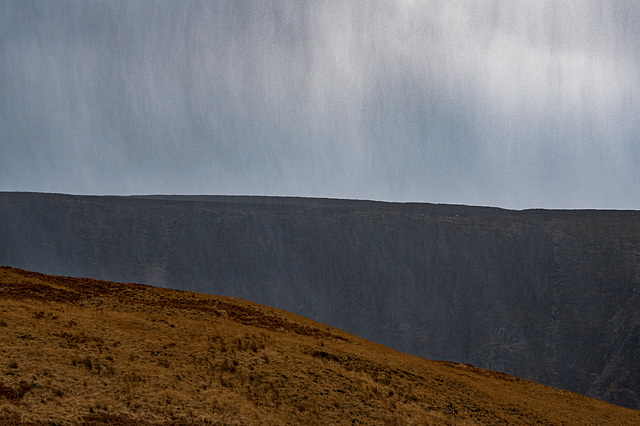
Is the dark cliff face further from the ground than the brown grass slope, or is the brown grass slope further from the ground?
the dark cliff face

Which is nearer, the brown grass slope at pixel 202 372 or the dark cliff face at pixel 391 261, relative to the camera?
the brown grass slope at pixel 202 372

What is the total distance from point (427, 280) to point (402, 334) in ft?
33.8

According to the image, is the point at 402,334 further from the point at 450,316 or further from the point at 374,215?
the point at 374,215

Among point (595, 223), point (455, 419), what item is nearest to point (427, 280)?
point (595, 223)

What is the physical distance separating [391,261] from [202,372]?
224ft

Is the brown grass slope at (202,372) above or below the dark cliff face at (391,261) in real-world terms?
below

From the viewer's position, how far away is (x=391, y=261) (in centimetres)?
8425

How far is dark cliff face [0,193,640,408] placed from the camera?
70.1 meters

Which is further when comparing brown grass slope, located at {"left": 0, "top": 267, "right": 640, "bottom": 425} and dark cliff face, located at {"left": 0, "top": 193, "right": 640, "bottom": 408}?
dark cliff face, located at {"left": 0, "top": 193, "right": 640, "bottom": 408}

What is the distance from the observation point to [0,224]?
286 ft

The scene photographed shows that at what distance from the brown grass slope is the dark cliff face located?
46.7m

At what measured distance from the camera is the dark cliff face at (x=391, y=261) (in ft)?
230

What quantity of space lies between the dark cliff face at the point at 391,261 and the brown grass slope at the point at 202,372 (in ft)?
153

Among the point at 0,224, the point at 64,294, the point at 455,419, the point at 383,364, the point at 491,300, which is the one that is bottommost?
the point at 455,419
